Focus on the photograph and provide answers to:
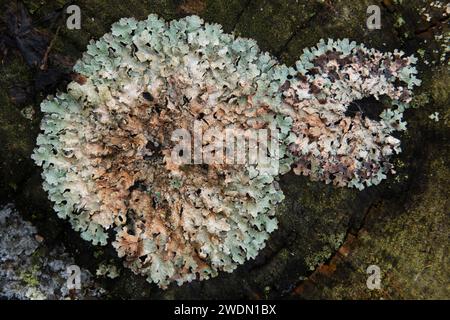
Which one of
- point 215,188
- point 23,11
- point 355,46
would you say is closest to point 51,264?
point 215,188

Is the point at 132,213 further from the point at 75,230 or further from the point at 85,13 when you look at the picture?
the point at 85,13

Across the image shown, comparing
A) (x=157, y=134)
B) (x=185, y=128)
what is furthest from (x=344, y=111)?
(x=157, y=134)

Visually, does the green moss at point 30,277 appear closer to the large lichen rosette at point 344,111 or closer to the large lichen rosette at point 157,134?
the large lichen rosette at point 157,134

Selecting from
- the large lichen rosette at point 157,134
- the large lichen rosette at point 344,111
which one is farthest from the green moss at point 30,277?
the large lichen rosette at point 344,111

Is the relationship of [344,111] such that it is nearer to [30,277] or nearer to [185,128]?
[185,128]

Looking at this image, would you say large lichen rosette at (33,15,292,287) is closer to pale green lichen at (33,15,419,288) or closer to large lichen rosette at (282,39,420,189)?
pale green lichen at (33,15,419,288)

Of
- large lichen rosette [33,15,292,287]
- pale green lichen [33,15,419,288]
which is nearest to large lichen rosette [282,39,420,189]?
pale green lichen [33,15,419,288]
